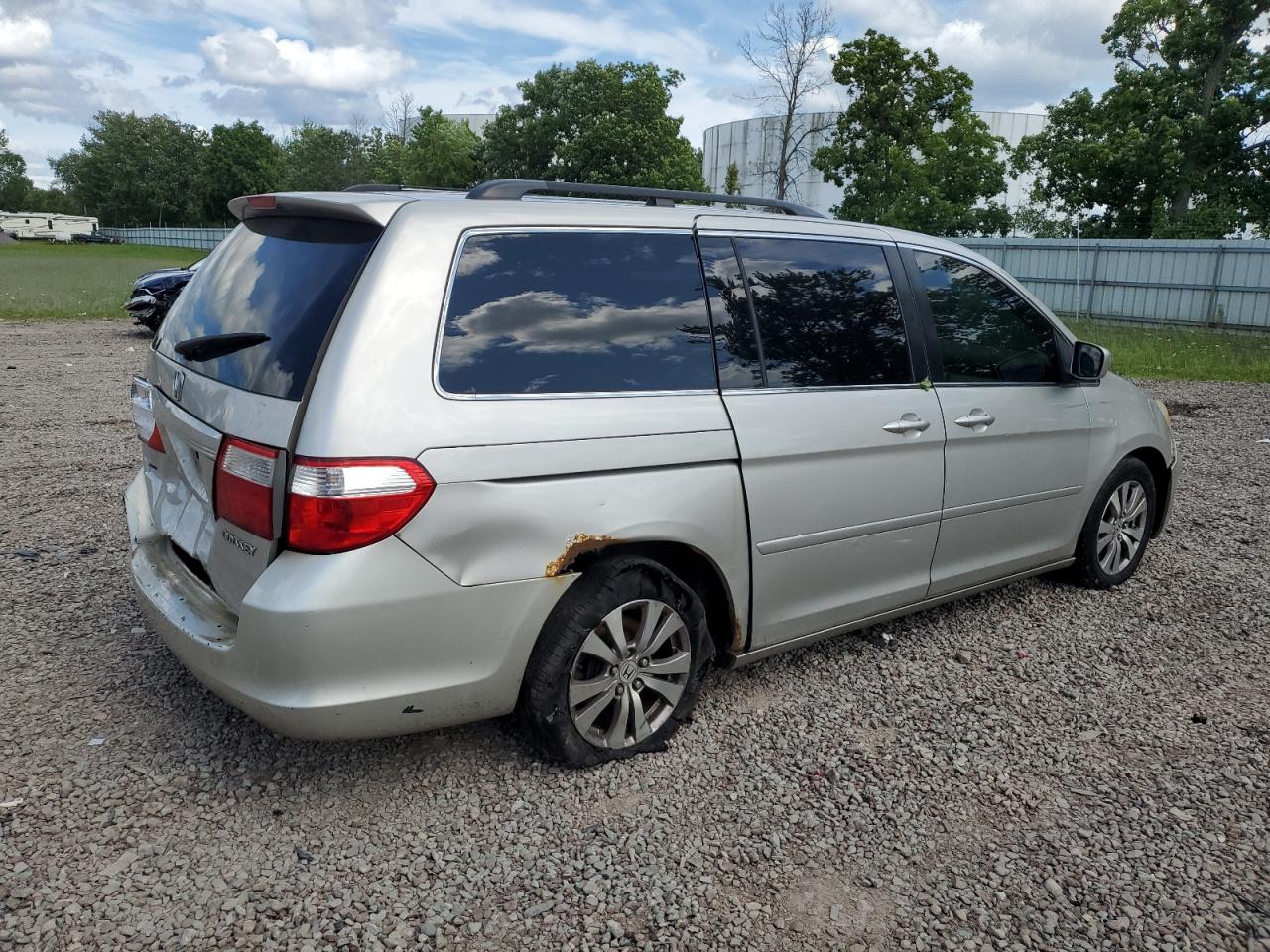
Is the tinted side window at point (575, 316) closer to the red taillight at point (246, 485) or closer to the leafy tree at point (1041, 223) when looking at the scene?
the red taillight at point (246, 485)

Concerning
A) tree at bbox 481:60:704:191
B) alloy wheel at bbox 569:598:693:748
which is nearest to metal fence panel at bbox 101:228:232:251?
tree at bbox 481:60:704:191

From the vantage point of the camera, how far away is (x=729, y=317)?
3.38 meters

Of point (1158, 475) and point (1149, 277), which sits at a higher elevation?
point (1149, 277)

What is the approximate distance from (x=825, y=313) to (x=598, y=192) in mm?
947

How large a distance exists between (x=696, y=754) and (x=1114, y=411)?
279 cm

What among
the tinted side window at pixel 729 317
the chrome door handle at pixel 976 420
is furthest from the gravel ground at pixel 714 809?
the tinted side window at pixel 729 317

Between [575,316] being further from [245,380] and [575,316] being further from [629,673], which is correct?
[629,673]

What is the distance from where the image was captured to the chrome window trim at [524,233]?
273cm

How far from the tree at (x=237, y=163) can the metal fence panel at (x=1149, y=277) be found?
74.2 meters

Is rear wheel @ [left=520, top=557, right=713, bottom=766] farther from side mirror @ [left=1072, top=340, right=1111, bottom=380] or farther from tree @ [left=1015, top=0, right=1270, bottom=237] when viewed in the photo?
tree @ [left=1015, top=0, right=1270, bottom=237]

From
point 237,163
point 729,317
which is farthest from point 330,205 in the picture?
point 237,163

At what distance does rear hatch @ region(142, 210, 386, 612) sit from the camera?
267 cm

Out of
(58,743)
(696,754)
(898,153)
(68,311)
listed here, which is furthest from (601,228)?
(898,153)

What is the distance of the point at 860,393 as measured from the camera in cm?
365
